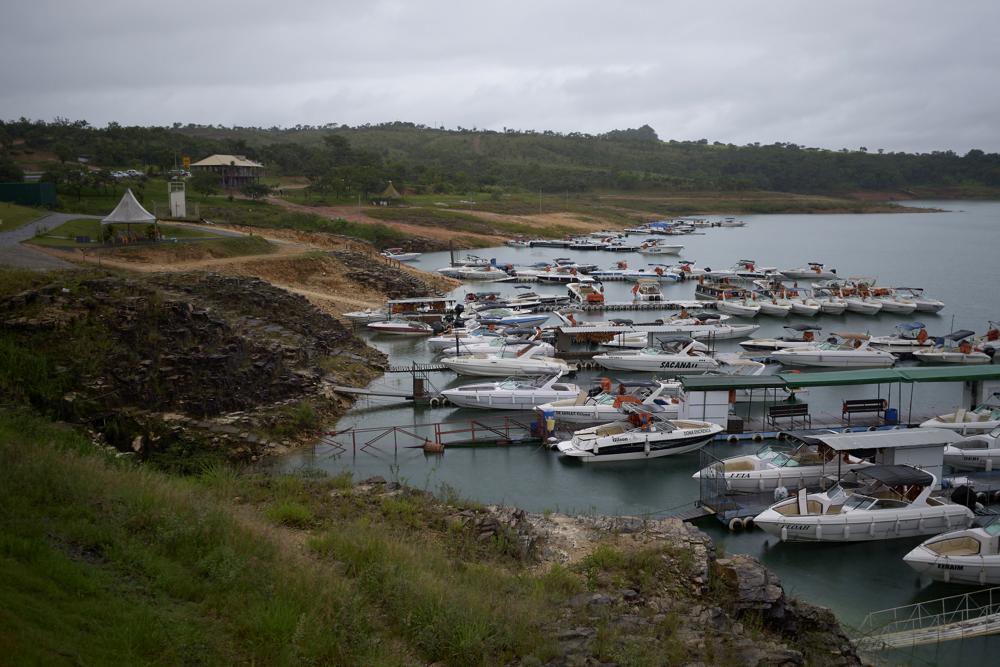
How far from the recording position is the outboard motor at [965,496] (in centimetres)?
2181

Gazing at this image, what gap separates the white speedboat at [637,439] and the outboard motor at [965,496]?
7775mm

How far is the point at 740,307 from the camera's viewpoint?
2298 inches

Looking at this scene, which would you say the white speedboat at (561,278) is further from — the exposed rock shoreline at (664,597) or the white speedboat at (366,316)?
the exposed rock shoreline at (664,597)

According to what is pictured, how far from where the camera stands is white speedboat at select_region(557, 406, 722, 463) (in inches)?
1060

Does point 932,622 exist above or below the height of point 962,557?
below

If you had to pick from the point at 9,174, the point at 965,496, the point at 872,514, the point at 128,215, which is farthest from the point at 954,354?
the point at 9,174

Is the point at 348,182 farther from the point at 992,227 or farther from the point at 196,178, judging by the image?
the point at 992,227

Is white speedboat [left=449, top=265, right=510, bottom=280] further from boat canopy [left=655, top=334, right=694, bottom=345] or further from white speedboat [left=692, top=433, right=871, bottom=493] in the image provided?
white speedboat [left=692, top=433, right=871, bottom=493]

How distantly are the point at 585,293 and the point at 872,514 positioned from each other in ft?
150

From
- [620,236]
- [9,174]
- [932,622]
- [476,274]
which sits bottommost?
[932,622]

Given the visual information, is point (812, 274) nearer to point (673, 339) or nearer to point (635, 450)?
point (673, 339)

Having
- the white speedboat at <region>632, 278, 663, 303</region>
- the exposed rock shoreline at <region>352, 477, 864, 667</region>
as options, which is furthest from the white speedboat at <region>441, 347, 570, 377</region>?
the white speedboat at <region>632, 278, 663, 303</region>

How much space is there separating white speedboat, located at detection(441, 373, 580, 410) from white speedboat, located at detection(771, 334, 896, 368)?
14167mm

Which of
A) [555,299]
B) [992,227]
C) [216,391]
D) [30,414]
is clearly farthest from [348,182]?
[992,227]
